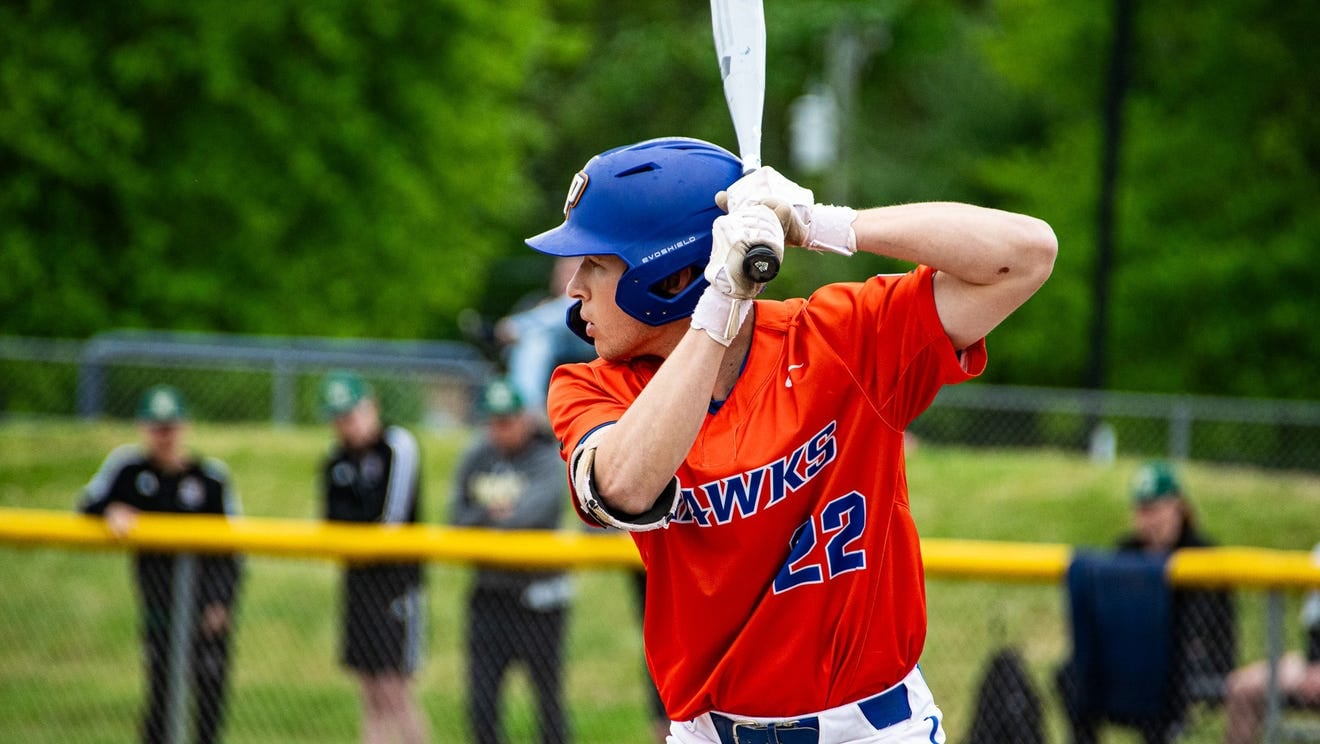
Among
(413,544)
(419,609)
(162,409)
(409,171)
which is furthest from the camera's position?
(409,171)

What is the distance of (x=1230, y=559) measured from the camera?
5891 millimetres

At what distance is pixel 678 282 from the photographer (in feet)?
9.61

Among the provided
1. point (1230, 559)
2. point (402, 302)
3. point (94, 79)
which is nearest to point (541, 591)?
point (1230, 559)

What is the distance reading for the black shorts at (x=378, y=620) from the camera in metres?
6.71

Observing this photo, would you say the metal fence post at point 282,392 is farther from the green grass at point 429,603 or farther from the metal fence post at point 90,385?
the metal fence post at point 90,385

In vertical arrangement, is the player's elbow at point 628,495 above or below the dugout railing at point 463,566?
above

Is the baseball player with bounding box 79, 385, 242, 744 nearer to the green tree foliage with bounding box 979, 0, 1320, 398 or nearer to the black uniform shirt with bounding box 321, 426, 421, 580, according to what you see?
the black uniform shirt with bounding box 321, 426, 421, 580

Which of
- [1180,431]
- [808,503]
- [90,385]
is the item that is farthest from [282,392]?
[808,503]

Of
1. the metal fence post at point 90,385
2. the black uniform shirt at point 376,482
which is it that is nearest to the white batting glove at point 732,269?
the black uniform shirt at point 376,482

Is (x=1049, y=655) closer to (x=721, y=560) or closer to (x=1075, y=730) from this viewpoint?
(x=1075, y=730)

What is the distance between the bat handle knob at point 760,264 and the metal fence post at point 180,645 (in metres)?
4.64

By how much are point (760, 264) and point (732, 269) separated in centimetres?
5

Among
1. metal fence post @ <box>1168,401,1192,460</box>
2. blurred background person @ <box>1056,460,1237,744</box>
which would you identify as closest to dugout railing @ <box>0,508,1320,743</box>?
blurred background person @ <box>1056,460,1237,744</box>

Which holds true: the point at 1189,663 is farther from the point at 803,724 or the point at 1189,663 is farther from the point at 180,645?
the point at 180,645
